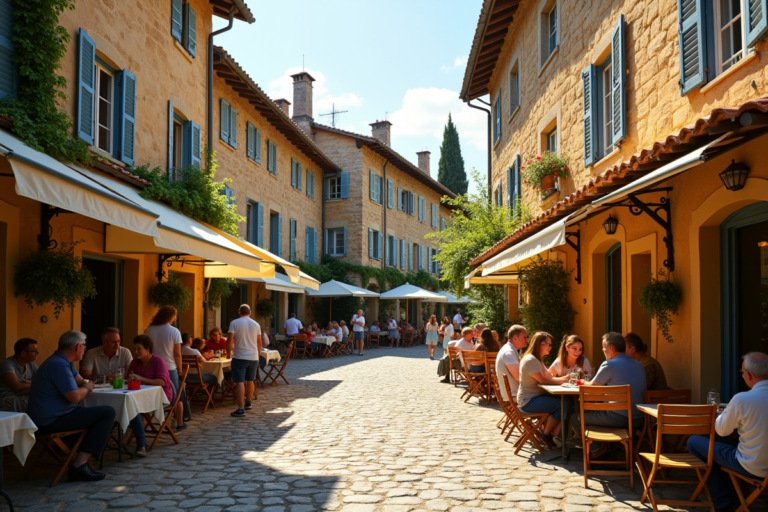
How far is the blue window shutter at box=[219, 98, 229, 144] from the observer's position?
1567 cm

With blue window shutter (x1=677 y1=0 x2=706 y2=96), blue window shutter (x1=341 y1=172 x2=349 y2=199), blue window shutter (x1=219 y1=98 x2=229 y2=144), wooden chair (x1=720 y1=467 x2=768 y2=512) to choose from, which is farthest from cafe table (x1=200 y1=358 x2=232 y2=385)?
blue window shutter (x1=341 y1=172 x2=349 y2=199)

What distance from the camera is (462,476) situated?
5.30m

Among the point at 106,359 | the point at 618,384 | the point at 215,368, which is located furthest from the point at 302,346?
the point at 618,384

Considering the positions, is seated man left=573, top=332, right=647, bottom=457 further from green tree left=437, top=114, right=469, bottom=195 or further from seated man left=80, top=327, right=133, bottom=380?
green tree left=437, top=114, right=469, bottom=195

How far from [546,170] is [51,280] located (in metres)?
7.54

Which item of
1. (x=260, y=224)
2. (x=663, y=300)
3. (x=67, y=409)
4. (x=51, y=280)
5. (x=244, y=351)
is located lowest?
(x=67, y=409)

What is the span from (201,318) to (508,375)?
7.10 m

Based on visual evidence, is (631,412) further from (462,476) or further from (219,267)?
(219,267)

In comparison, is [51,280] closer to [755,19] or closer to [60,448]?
[60,448]

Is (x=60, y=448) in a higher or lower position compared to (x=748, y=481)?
lower

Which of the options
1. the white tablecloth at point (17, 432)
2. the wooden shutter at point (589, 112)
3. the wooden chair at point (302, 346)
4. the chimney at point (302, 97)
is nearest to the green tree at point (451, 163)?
the chimney at point (302, 97)

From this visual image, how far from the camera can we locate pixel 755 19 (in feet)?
16.3

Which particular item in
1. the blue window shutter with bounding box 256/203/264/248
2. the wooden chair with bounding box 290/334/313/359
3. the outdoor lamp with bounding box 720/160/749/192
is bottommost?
the wooden chair with bounding box 290/334/313/359

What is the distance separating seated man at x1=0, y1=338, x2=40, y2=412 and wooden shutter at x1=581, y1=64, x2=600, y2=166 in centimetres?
724
